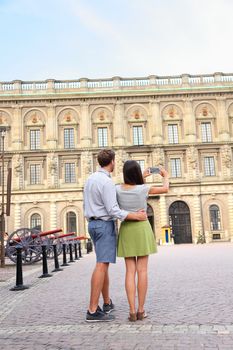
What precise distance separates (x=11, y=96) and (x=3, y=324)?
34.2m

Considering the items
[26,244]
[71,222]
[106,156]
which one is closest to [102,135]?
[71,222]

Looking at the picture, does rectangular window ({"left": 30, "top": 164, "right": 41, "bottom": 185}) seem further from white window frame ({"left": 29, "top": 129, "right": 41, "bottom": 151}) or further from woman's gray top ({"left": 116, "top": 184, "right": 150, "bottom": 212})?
woman's gray top ({"left": 116, "top": 184, "right": 150, "bottom": 212})

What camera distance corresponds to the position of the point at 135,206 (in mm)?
4859

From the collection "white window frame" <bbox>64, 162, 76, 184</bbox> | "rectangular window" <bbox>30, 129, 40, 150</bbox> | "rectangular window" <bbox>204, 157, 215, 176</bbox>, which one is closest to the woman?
"white window frame" <bbox>64, 162, 76, 184</bbox>

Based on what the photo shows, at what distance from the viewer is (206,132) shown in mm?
37656

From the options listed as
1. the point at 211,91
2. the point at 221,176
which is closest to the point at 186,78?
the point at 211,91

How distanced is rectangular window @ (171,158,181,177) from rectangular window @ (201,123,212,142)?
3.42m

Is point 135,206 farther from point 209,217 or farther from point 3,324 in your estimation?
point 209,217

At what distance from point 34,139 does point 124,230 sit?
109ft

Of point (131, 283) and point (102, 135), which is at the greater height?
point (102, 135)

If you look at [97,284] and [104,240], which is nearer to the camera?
[97,284]

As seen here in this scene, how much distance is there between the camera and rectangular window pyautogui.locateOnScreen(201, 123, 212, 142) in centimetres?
3744

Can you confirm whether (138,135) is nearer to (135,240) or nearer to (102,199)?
(102,199)

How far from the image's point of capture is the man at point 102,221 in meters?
4.79
